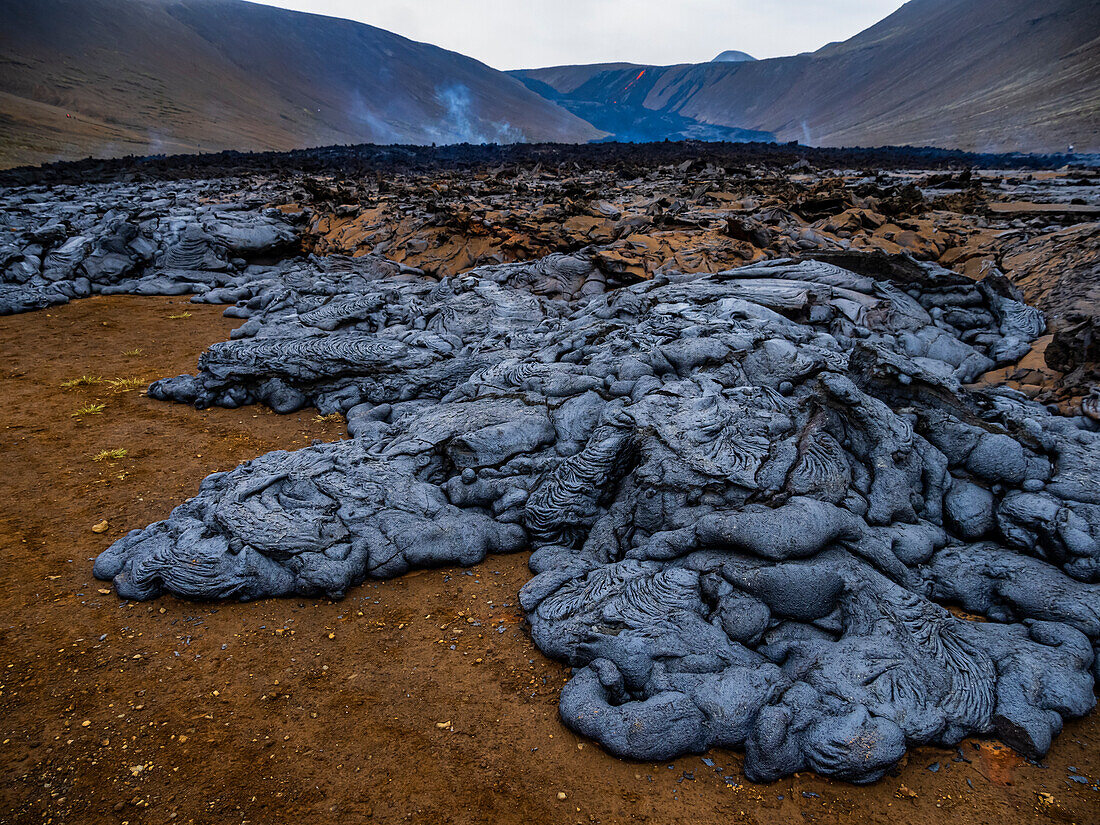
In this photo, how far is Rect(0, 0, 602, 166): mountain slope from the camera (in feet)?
141

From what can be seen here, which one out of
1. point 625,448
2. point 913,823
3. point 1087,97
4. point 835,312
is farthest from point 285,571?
point 1087,97

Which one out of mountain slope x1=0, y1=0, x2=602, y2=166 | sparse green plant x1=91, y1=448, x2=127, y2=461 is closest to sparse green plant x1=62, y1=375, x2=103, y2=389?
sparse green plant x1=91, y1=448, x2=127, y2=461

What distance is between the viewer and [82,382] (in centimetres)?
819

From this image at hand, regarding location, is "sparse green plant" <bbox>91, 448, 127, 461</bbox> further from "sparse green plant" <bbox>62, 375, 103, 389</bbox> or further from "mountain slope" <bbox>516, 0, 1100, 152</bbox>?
"mountain slope" <bbox>516, 0, 1100, 152</bbox>

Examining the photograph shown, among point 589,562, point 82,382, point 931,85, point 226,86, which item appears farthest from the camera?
point 226,86

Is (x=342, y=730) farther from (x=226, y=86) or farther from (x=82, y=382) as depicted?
(x=226, y=86)

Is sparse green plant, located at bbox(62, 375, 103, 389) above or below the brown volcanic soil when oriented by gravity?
above

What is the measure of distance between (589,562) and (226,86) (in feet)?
247

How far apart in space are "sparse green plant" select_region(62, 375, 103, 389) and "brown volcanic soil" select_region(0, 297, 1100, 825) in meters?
3.87

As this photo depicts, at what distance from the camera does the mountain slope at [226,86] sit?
141 ft

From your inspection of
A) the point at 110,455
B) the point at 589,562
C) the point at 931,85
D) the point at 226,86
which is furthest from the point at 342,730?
the point at 931,85

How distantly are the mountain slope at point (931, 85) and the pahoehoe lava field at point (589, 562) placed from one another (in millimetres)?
41687

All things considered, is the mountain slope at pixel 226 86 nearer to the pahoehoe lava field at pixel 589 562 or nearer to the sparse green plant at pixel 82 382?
the sparse green plant at pixel 82 382

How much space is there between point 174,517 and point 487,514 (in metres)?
2.64
